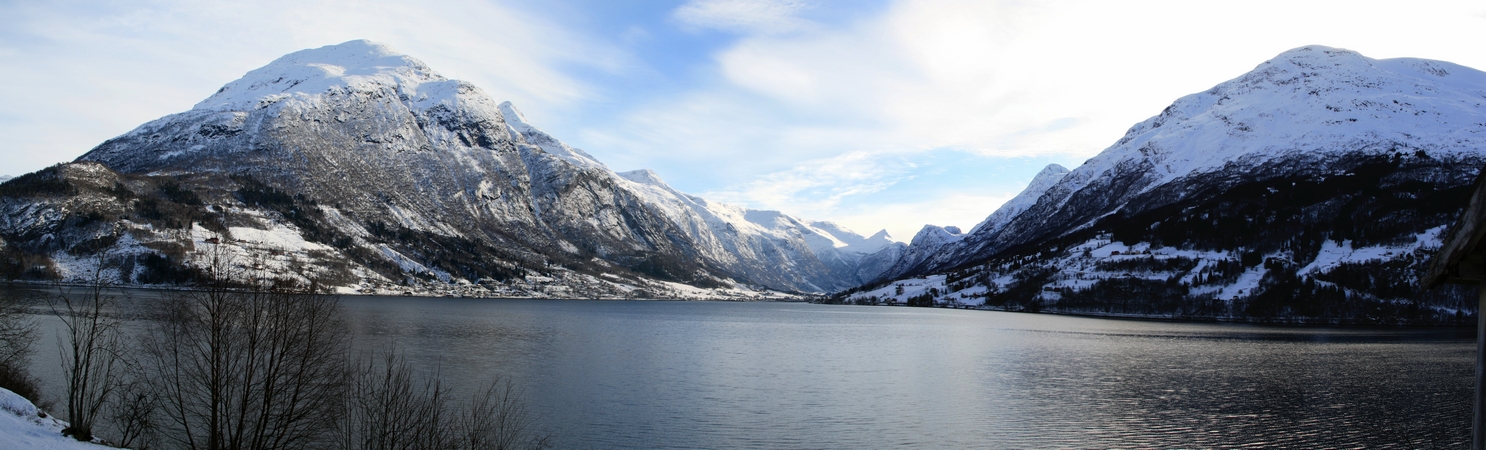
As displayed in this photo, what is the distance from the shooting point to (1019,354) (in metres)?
94.3

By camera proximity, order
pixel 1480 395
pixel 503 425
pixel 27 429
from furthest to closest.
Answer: pixel 503 425 → pixel 27 429 → pixel 1480 395

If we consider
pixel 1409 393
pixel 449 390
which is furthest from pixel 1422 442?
pixel 449 390

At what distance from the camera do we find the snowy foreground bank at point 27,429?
23.2 metres

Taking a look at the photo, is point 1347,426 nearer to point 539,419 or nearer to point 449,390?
point 539,419

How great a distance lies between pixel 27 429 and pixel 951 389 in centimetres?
5628

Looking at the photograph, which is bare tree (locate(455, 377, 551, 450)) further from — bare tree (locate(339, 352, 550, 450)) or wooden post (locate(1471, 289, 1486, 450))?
wooden post (locate(1471, 289, 1486, 450))

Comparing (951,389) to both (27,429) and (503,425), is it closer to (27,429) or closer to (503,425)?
(503,425)

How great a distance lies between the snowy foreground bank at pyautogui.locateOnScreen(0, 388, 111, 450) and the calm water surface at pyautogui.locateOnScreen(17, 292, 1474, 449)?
792 inches

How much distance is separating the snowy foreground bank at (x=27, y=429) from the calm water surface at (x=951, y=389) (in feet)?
66.0

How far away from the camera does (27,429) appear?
1002 inches

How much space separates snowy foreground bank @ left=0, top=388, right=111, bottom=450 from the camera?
76.1 ft

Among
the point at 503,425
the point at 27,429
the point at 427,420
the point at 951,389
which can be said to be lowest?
the point at 951,389

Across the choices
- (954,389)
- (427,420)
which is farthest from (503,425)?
(954,389)

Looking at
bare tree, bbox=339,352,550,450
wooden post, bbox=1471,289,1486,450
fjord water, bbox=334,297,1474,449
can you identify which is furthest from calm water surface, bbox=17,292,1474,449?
wooden post, bbox=1471,289,1486,450
